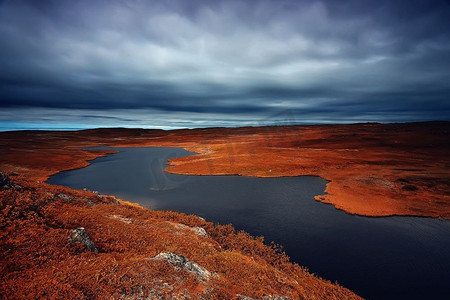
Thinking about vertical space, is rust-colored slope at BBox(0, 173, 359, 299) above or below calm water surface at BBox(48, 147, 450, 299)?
above

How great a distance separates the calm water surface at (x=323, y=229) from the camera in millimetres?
14547

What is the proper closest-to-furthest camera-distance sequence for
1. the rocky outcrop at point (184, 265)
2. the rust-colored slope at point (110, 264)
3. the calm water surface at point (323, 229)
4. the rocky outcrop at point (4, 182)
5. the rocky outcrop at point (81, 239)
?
the rust-colored slope at point (110, 264) < the rocky outcrop at point (184, 265) < the rocky outcrop at point (81, 239) < the rocky outcrop at point (4, 182) < the calm water surface at point (323, 229)

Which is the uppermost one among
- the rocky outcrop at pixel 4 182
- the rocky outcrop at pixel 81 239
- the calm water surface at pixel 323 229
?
the rocky outcrop at pixel 4 182

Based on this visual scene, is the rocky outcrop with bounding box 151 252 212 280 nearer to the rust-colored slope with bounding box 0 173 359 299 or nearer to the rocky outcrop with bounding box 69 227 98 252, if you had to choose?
the rust-colored slope with bounding box 0 173 359 299

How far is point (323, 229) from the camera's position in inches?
838

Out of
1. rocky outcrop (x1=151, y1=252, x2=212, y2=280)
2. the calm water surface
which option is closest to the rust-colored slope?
A: rocky outcrop (x1=151, y1=252, x2=212, y2=280)

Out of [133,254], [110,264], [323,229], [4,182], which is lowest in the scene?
[323,229]

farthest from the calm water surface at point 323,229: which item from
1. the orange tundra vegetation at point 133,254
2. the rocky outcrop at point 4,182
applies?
the rocky outcrop at point 4,182

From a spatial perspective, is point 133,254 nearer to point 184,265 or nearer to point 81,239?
point 81,239

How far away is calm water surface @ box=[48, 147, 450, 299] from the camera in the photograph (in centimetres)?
1455

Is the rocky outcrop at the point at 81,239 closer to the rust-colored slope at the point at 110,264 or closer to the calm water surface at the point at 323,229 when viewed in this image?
the rust-colored slope at the point at 110,264

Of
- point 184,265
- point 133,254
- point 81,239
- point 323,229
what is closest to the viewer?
point 184,265

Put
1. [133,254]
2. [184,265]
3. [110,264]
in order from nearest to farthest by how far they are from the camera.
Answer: [110,264]
[184,265]
[133,254]

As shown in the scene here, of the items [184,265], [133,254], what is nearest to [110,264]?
[133,254]
